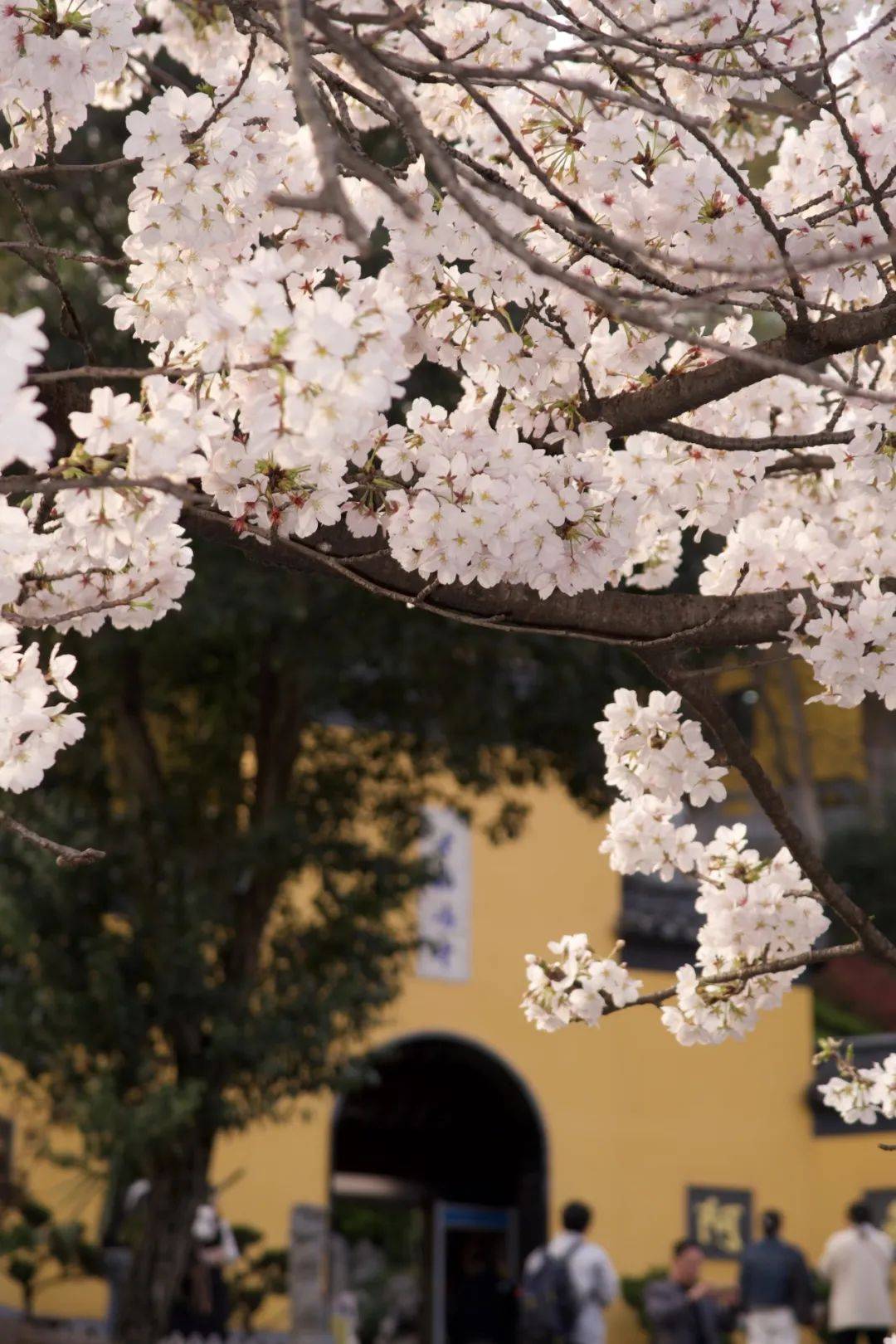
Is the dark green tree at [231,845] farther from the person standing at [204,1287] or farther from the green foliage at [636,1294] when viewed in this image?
the green foliage at [636,1294]

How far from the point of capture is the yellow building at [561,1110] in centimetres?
1375

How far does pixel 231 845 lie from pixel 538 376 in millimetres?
5833

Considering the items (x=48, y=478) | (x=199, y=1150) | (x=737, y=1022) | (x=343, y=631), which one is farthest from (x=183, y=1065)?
(x=48, y=478)

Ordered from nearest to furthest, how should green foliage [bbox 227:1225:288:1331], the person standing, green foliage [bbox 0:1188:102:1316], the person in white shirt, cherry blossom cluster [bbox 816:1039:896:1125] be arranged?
1. cherry blossom cluster [bbox 816:1039:896:1125]
2. the person standing
3. the person in white shirt
4. green foliage [bbox 0:1188:102:1316]
5. green foliage [bbox 227:1225:288:1331]

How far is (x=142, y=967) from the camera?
825 cm

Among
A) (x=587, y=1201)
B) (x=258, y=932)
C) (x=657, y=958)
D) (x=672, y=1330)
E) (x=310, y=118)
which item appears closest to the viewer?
Result: (x=310, y=118)

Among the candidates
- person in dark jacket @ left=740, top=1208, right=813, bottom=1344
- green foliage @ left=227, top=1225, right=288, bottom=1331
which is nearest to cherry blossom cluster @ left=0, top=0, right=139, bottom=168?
person in dark jacket @ left=740, top=1208, right=813, bottom=1344

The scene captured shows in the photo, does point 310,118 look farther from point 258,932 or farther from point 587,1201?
point 587,1201

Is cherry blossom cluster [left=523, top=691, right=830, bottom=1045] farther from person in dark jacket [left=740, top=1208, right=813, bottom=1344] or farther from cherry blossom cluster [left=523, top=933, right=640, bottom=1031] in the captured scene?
person in dark jacket [left=740, top=1208, right=813, bottom=1344]

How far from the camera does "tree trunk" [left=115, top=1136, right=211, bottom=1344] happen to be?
26.2ft

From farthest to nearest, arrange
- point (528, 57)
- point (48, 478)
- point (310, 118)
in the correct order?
point (528, 57)
point (48, 478)
point (310, 118)

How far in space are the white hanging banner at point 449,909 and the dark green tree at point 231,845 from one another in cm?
421

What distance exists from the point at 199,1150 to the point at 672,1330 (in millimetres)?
2315

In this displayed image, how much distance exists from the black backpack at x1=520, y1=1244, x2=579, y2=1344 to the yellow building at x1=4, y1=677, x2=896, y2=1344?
17.5ft
